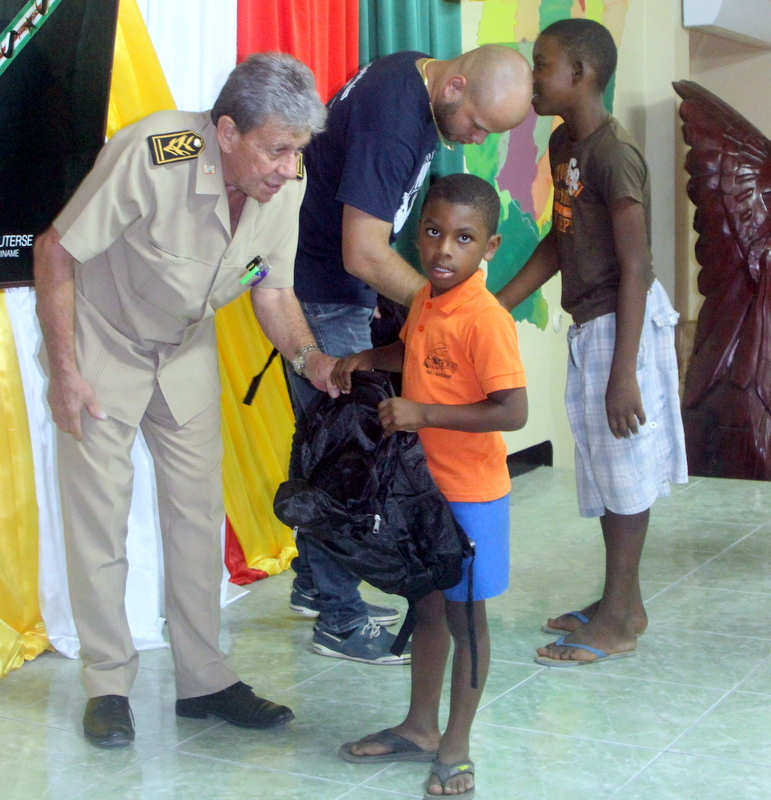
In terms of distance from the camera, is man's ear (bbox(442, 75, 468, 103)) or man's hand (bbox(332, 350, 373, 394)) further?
man's ear (bbox(442, 75, 468, 103))

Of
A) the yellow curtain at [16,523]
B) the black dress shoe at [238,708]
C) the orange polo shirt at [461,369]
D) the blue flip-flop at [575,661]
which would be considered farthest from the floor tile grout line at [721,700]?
the yellow curtain at [16,523]

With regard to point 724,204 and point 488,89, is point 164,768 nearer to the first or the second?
point 488,89

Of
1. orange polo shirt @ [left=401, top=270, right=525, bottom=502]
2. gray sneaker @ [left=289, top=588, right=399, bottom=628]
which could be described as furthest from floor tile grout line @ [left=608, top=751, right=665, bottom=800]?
gray sneaker @ [left=289, top=588, right=399, bottom=628]

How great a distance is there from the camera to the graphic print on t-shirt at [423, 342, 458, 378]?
1728mm

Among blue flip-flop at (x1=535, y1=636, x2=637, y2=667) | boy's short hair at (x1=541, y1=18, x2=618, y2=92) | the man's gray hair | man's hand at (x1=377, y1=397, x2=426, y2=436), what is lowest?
blue flip-flop at (x1=535, y1=636, x2=637, y2=667)

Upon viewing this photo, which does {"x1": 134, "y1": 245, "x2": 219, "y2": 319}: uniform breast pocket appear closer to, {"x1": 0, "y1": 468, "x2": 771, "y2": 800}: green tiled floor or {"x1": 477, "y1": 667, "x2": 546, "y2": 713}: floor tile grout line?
{"x1": 0, "y1": 468, "x2": 771, "y2": 800}: green tiled floor

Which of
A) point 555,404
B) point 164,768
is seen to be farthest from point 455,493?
point 555,404

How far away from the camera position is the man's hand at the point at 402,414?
1.66 meters

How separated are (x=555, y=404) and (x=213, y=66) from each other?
2.57 metres

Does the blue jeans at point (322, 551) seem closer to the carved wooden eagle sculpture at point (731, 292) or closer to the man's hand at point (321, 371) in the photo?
the man's hand at point (321, 371)

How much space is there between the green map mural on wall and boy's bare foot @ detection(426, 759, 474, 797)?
2779 mm

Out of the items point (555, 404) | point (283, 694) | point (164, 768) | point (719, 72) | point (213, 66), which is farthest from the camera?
point (719, 72)

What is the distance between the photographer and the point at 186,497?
2043 millimetres

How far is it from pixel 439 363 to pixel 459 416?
120 millimetres
